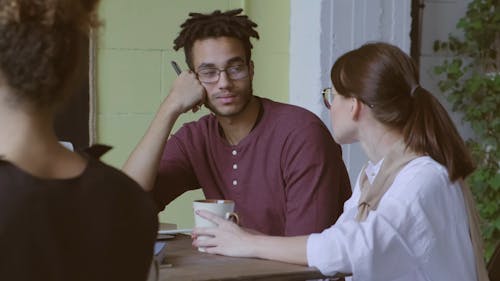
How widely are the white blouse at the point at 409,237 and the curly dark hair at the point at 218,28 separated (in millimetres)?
722

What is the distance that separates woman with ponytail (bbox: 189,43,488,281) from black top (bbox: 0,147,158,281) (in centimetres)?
79

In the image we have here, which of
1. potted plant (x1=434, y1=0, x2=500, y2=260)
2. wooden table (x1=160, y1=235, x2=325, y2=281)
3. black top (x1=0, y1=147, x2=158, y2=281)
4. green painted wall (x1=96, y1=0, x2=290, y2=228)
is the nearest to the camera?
black top (x1=0, y1=147, x2=158, y2=281)

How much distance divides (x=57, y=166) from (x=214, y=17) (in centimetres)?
151

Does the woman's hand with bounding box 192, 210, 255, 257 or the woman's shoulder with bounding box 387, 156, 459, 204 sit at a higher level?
the woman's shoulder with bounding box 387, 156, 459, 204

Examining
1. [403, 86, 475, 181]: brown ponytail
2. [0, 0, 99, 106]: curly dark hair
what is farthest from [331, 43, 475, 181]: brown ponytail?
[0, 0, 99, 106]: curly dark hair

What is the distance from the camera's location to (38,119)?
977 mm

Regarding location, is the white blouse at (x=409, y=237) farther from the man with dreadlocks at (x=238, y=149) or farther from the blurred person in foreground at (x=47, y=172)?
the blurred person in foreground at (x=47, y=172)

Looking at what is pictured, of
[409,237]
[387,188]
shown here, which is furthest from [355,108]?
[409,237]

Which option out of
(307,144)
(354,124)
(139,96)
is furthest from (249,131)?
(139,96)

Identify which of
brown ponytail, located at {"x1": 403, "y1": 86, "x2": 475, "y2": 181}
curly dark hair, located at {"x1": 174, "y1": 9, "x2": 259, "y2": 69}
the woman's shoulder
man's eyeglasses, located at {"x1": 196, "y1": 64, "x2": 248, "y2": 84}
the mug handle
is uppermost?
curly dark hair, located at {"x1": 174, "y1": 9, "x2": 259, "y2": 69}

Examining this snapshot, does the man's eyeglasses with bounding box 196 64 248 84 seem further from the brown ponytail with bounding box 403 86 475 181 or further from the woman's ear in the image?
the brown ponytail with bounding box 403 86 475 181

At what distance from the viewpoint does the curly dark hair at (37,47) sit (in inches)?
37.4

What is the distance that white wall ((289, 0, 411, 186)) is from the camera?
11.1 feet

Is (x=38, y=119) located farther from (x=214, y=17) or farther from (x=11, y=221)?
(x=214, y=17)
